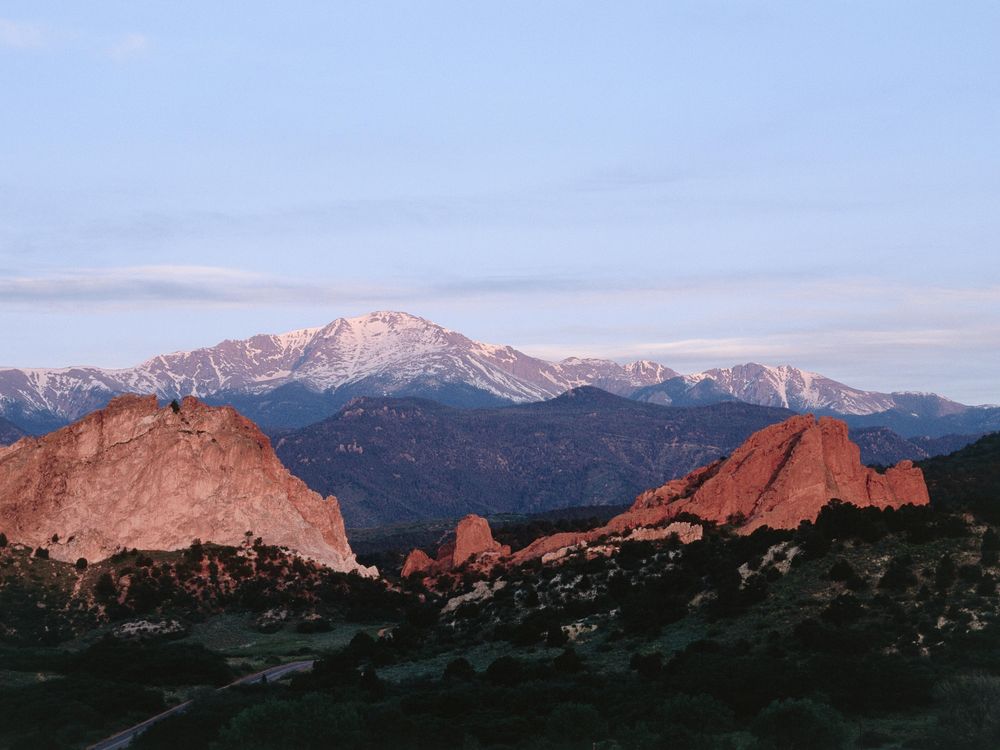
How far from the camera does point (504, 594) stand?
105m

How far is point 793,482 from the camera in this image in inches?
4584

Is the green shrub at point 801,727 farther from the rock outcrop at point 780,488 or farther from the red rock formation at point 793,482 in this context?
the red rock formation at point 793,482

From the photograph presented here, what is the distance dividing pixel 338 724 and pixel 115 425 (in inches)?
3843

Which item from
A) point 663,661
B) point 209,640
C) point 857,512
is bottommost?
point 209,640

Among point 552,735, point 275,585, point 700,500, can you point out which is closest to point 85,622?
point 275,585

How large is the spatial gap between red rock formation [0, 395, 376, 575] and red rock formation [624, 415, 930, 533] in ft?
144

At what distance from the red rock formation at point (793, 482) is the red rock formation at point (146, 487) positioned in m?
43.9

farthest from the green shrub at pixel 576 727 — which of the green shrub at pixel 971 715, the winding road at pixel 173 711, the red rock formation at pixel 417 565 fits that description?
the red rock formation at pixel 417 565

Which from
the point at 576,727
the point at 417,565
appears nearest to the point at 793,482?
the point at 576,727

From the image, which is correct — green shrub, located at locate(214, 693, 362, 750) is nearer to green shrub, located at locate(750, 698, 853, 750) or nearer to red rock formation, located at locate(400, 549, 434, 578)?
green shrub, located at locate(750, 698, 853, 750)

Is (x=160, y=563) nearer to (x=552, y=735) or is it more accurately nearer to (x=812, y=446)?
(x=812, y=446)

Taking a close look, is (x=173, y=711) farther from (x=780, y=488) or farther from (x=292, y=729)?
(x=780, y=488)

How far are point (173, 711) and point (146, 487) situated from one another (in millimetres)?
70609

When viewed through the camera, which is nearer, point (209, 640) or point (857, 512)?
point (857, 512)
